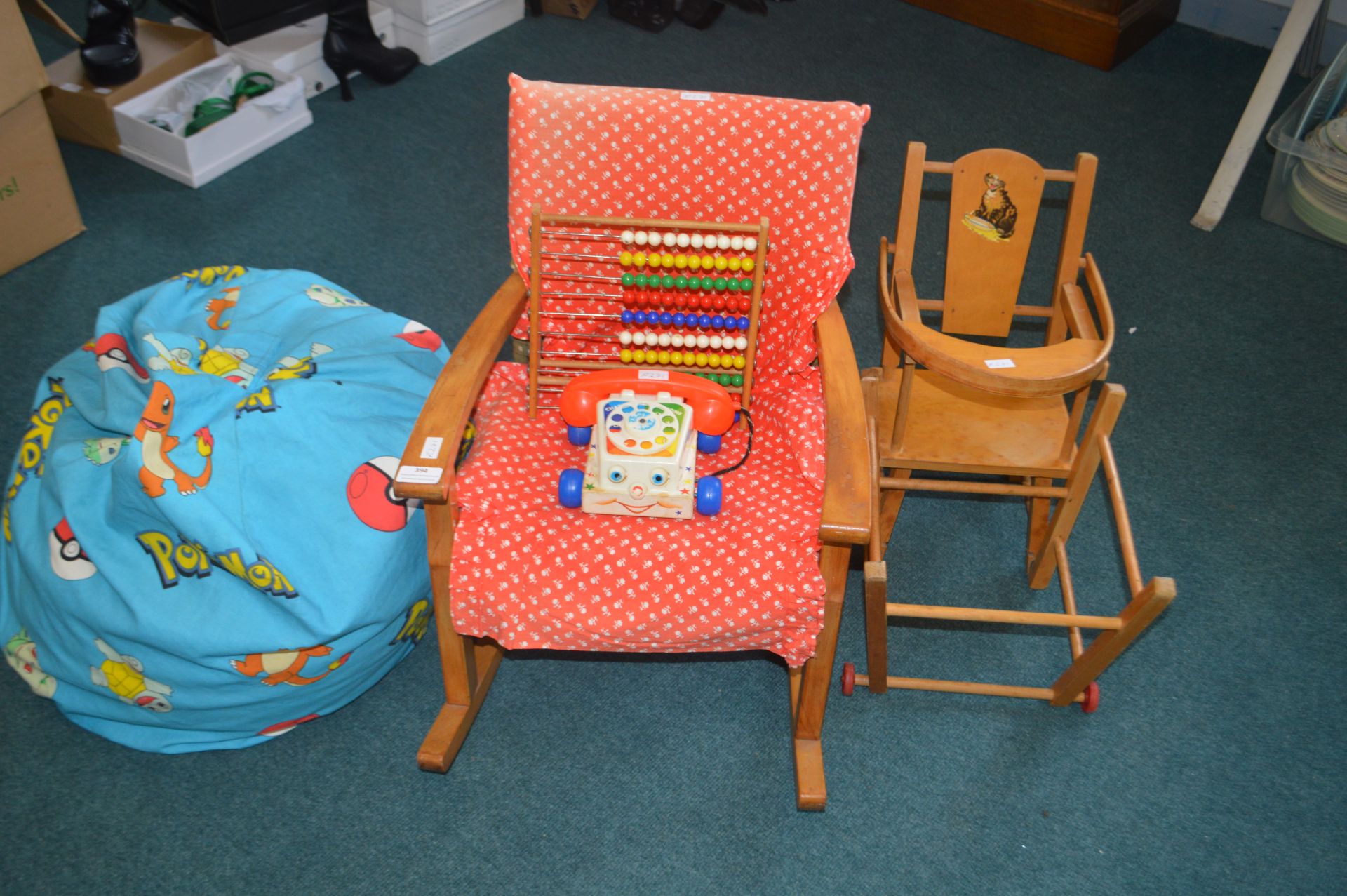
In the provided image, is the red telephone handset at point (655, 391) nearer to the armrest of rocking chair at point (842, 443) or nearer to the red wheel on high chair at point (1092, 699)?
the armrest of rocking chair at point (842, 443)

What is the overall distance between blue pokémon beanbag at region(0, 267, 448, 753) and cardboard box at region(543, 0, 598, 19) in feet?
7.73

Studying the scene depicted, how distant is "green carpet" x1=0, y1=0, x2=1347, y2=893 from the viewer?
6.10 feet

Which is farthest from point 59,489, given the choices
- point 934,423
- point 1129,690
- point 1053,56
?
point 1053,56

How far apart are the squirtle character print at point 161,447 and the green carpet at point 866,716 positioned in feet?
1.69

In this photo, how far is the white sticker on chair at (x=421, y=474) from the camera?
1.65 meters

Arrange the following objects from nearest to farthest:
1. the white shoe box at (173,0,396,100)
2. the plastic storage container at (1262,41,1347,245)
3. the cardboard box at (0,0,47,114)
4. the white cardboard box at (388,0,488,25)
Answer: the cardboard box at (0,0,47,114), the plastic storage container at (1262,41,1347,245), the white shoe box at (173,0,396,100), the white cardboard box at (388,0,488,25)

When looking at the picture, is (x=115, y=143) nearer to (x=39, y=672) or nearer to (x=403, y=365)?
(x=403, y=365)

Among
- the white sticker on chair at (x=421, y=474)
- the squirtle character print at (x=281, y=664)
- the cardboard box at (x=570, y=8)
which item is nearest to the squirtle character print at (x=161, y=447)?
the squirtle character print at (x=281, y=664)

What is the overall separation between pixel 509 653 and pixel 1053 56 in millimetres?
3086

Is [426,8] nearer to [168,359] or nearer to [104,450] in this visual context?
[168,359]

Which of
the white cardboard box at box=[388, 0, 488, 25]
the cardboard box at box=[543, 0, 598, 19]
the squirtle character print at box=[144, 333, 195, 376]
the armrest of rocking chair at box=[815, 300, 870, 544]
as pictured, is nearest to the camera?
the armrest of rocking chair at box=[815, 300, 870, 544]

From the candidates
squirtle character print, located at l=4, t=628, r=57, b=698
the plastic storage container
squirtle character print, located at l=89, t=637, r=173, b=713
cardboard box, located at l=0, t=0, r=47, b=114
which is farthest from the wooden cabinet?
squirtle character print, located at l=4, t=628, r=57, b=698

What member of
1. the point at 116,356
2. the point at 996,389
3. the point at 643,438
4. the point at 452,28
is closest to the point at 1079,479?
the point at 996,389

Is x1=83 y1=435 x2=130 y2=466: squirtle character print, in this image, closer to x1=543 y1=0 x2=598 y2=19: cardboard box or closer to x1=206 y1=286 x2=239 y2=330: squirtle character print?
x1=206 y1=286 x2=239 y2=330: squirtle character print
